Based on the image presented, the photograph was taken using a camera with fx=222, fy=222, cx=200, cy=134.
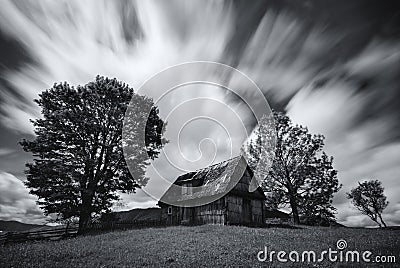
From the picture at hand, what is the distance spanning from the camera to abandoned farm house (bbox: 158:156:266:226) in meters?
25.1

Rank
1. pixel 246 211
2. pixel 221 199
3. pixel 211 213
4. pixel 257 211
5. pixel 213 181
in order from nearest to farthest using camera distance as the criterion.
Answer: pixel 221 199, pixel 211 213, pixel 246 211, pixel 257 211, pixel 213 181

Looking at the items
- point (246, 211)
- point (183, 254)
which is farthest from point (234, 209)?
point (183, 254)

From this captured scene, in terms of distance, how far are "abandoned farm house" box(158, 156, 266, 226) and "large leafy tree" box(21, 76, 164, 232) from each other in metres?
6.89

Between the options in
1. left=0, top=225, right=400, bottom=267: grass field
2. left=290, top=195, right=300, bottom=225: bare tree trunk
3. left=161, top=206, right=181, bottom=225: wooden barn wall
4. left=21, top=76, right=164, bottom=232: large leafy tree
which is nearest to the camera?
left=0, top=225, right=400, bottom=267: grass field

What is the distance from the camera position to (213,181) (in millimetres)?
28094

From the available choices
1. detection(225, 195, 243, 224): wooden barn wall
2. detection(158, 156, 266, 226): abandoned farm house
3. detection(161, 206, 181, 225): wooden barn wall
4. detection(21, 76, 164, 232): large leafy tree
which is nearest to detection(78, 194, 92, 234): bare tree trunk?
detection(21, 76, 164, 232): large leafy tree

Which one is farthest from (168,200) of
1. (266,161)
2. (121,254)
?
(121,254)

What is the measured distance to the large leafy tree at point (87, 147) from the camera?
22.4 meters

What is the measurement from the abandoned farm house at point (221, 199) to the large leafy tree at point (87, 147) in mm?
6888

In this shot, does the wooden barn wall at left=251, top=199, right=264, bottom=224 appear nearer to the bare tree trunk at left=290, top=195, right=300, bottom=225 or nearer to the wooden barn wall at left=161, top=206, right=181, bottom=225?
the bare tree trunk at left=290, top=195, right=300, bottom=225

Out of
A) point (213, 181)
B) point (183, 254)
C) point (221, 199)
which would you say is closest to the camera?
point (183, 254)

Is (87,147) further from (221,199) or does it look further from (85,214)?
(221,199)

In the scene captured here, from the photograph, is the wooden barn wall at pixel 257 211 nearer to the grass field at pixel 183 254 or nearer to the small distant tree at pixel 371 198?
the grass field at pixel 183 254

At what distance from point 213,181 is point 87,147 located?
15373mm
